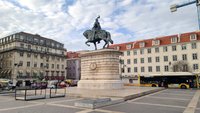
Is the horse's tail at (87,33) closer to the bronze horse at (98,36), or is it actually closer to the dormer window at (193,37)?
the bronze horse at (98,36)

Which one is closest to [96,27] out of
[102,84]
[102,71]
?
[102,71]

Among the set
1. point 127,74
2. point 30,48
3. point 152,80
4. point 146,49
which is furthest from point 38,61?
point 152,80

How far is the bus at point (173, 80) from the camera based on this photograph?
1516 inches

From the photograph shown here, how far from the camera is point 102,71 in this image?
2934 cm

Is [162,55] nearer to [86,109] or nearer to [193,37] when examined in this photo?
[193,37]

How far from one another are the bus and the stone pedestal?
53.3ft

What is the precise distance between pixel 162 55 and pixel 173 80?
20570 mm

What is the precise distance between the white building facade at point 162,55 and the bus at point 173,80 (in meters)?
13.0

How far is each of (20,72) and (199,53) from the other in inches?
2287

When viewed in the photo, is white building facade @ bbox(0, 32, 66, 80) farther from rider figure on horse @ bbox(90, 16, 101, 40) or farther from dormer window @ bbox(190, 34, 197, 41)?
dormer window @ bbox(190, 34, 197, 41)

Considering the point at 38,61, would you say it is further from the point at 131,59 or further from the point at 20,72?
the point at 131,59

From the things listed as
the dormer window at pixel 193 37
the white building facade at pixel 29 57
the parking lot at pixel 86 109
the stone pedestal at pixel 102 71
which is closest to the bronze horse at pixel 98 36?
the stone pedestal at pixel 102 71

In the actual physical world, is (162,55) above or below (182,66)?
above

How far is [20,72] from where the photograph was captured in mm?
64062
